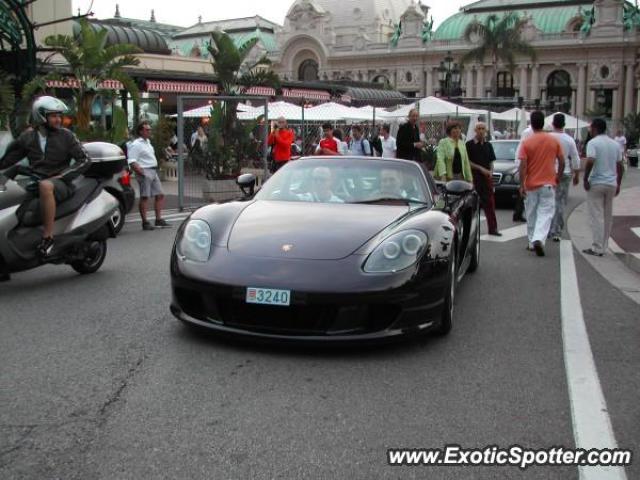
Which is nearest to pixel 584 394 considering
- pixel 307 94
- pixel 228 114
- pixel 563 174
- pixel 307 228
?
pixel 307 228

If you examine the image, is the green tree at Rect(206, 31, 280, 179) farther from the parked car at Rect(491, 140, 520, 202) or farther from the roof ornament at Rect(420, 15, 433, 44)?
the roof ornament at Rect(420, 15, 433, 44)

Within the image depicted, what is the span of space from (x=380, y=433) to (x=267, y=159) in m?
13.5

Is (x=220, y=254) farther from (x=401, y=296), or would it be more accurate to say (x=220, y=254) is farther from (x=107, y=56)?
(x=107, y=56)

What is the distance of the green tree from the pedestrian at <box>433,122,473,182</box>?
272 inches

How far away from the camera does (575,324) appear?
5691mm

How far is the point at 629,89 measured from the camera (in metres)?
83.1

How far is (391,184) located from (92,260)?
3194 millimetres

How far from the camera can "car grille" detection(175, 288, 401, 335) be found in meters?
4.46

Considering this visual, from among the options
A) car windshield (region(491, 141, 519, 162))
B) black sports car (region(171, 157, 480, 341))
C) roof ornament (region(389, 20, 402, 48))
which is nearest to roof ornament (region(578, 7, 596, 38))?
roof ornament (region(389, 20, 402, 48))

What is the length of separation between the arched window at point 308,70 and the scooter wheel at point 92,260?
96.1m

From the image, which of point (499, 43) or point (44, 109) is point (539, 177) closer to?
point (44, 109)

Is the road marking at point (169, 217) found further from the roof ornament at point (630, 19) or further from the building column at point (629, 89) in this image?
the roof ornament at point (630, 19)

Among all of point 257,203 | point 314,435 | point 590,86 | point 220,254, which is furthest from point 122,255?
point 590,86

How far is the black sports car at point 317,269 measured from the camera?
14.6 ft
